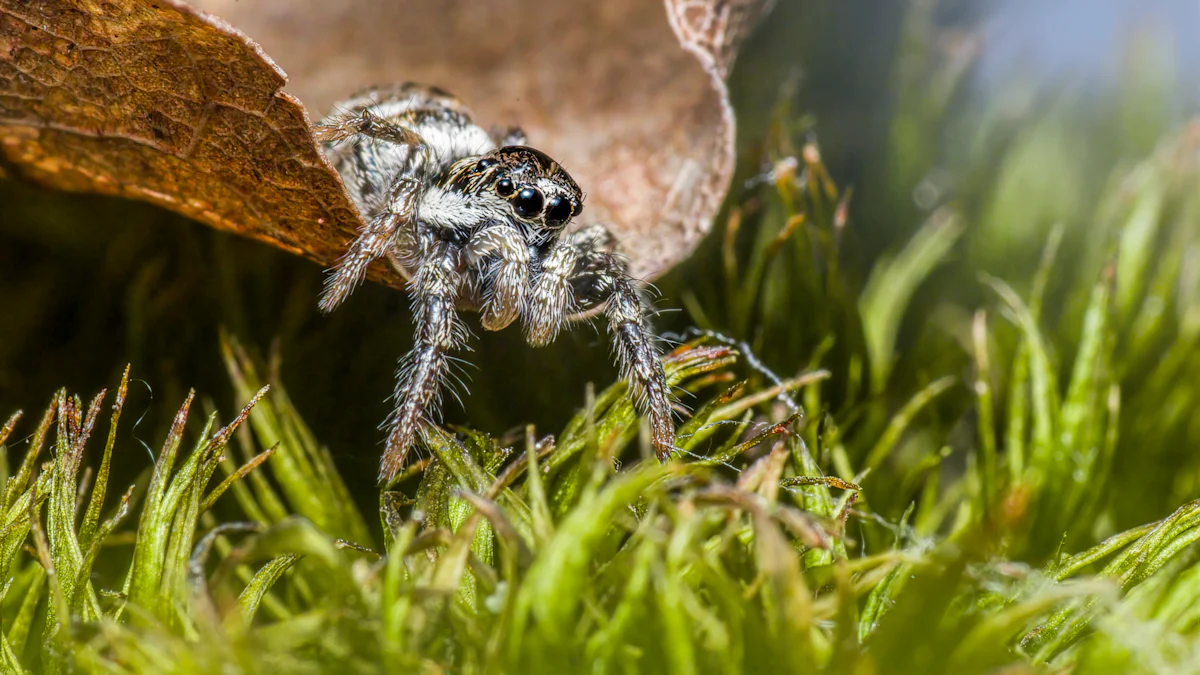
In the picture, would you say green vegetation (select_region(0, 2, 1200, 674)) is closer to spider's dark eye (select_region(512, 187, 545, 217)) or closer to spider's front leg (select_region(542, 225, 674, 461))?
spider's front leg (select_region(542, 225, 674, 461))

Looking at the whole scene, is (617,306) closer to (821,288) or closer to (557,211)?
(557,211)

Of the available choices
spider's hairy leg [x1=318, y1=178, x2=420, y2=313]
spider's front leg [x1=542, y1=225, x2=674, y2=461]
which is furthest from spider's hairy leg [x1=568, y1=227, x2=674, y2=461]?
spider's hairy leg [x1=318, y1=178, x2=420, y2=313]

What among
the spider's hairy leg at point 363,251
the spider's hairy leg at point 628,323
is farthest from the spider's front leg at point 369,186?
the spider's hairy leg at point 628,323

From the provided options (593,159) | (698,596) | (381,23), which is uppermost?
(381,23)

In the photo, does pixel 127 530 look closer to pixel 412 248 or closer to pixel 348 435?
pixel 348 435

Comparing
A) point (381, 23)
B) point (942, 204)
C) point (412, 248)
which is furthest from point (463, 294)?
point (942, 204)

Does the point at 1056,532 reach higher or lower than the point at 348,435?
lower
